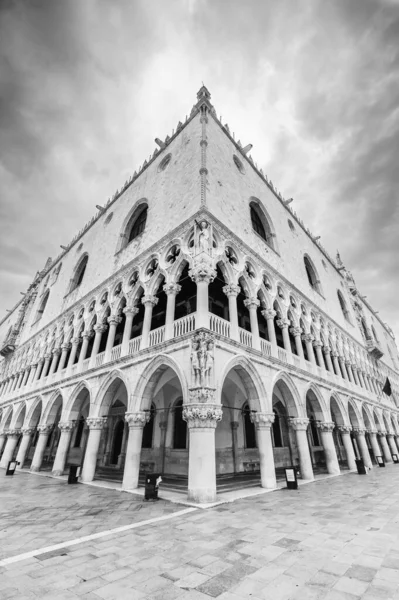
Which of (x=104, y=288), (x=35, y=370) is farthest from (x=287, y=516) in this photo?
(x=35, y=370)

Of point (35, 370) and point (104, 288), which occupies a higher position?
point (104, 288)

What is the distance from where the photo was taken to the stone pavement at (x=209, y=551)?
307 cm

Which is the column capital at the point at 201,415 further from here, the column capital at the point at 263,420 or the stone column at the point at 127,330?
the stone column at the point at 127,330

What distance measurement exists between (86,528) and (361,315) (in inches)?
1328

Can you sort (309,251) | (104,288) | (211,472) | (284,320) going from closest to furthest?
1. (211,472)
2. (284,320)
3. (104,288)
4. (309,251)

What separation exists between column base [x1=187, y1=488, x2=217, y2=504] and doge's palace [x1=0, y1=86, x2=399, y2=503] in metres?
0.07

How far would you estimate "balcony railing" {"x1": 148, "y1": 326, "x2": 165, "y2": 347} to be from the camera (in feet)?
36.7

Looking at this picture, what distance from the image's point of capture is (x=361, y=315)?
3189cm

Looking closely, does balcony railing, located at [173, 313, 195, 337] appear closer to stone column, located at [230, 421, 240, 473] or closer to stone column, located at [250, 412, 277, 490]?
stone column, located at [250, 412, 277, 490]

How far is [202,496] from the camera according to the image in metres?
7.58

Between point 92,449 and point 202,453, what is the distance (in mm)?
6568

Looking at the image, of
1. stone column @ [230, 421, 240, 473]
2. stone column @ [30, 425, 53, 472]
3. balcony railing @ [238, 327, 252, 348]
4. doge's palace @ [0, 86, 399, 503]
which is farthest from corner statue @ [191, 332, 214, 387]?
stone column @ [30, 425, 53, 472]

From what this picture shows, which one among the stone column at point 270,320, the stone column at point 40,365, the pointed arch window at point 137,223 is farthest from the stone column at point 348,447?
the stone column at point 40,365

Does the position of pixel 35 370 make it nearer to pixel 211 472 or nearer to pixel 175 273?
pixel 175 273
